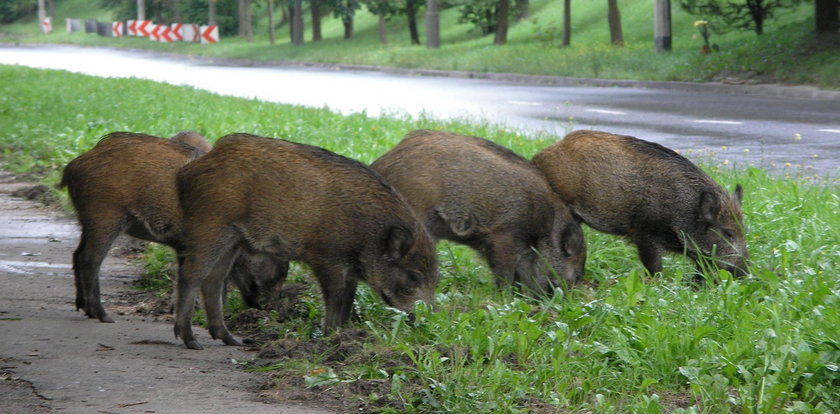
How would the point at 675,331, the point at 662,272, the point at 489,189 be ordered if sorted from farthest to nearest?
the point at 662,272
the point at 489,189
the point at 675,331

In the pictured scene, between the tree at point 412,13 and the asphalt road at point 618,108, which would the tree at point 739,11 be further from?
the tree at point 412,13

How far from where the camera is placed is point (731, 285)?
5844mm

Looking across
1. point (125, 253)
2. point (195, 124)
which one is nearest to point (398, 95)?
point (195, 124)

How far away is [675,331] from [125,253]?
4.84m

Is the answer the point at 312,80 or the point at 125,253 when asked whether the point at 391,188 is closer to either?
the point at 125,253

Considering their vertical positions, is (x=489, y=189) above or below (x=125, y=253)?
above

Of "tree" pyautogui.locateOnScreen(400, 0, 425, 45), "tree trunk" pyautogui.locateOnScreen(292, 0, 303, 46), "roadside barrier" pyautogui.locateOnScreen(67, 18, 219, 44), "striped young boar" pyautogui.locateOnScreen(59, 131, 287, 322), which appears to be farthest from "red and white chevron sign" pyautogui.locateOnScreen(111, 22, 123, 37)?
"striped young boar" pyautogui.locateOnScreen(59, 131, 287, 322)

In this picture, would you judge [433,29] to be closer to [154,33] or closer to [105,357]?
[154,33]

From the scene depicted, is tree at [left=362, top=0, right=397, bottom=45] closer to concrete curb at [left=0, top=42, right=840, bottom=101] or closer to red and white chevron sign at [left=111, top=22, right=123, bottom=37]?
concrete curb at [left=0, top=42, right=840, bottom=101]

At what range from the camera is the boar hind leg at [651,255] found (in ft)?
23.2

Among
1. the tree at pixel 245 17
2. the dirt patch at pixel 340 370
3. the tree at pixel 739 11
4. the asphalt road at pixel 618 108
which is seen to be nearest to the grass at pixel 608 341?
the dirt patch at pixel 340 370

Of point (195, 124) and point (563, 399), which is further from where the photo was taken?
point (195, 124)

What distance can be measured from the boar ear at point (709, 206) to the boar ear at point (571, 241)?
2.58 feet

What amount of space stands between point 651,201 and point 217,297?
9.01 ft
